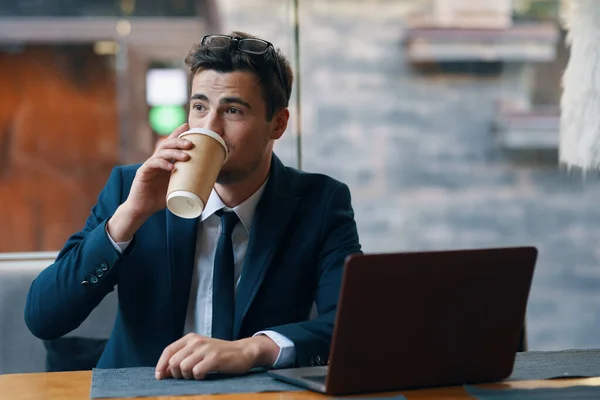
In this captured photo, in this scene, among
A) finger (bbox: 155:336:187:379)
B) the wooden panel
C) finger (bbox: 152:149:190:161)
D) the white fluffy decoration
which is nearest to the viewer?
finger (bbox: 155:336:187:379)

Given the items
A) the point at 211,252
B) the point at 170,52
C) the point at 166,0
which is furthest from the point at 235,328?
the point at 166,0

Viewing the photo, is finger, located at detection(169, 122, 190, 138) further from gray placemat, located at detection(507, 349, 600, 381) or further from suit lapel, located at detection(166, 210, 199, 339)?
gray placemat, located at detection(507, 349, 600, 381)

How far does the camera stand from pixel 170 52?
3158mm

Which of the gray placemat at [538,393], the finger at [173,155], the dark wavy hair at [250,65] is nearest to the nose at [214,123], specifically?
the dark wavy hair at [250,65]

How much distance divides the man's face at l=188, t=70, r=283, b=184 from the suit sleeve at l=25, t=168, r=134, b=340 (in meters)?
0.26

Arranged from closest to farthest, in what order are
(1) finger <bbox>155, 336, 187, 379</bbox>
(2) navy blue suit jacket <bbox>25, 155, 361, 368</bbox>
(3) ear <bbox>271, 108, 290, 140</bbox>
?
(1) finger <bbox>155, 336, 187, 379</bbox>
(2) navy blue suit jacket <bbox>25, 155, 361, 368</bbox>
(3) ear <bbox>271, 108, 290, 140</bbox>

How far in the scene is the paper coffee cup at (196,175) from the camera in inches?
50.8

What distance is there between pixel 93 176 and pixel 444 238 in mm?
1375

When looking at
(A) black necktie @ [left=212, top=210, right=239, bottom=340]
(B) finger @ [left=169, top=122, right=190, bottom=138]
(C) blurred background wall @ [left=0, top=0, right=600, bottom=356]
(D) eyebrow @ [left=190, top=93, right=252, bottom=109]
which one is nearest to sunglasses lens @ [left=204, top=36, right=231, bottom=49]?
(D) eyebrow @ [left=190, top=93, right=252, bottom=109]

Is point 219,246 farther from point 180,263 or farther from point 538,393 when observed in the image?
point 538,393

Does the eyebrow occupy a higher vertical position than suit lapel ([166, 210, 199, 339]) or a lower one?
higher

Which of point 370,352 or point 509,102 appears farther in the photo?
point 509,102

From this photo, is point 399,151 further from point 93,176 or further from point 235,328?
point 235,328

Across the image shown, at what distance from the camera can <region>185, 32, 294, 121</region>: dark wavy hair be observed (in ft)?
5.60
